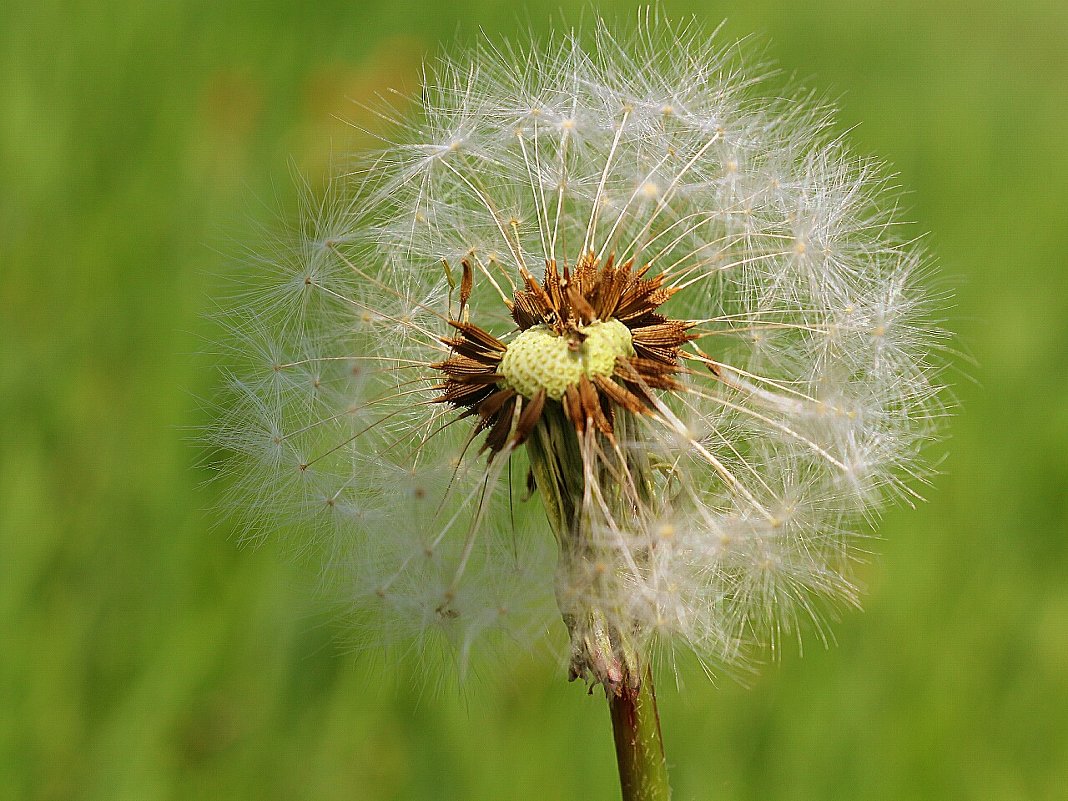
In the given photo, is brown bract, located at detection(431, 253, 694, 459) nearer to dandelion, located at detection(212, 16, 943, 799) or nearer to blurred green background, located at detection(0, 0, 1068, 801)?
dandelion, located at detection(212, 16, 943, 799)

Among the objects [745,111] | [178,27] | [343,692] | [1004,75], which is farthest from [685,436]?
[1004,75]

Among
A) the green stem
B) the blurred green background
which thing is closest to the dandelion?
the green stem

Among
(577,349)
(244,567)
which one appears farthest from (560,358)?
(244,567)

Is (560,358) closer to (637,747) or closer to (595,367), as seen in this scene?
(595,367)

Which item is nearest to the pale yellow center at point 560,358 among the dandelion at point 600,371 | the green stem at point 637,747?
the dandelion at point 600,371

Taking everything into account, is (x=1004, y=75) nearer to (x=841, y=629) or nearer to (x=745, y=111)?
(x=841, y=629)

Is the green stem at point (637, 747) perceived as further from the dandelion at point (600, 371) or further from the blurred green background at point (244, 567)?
the blurred green background at point (244, 567)
